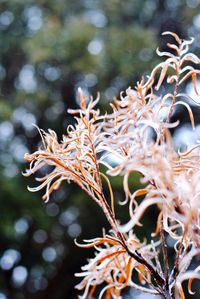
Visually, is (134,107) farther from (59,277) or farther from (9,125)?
(59,277)

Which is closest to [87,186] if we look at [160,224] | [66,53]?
[160,224]

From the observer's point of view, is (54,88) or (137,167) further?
(54,88)

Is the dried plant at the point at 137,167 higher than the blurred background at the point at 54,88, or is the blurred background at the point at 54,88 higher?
the blurred background at the point at 54,88

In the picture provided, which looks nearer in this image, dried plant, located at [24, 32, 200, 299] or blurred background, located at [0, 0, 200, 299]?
dried plant, located at [24, 32, 200, 299]

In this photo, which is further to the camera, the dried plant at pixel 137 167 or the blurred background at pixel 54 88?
the blurred background at pixel 54 88

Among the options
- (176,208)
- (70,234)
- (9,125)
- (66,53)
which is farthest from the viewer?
(70,234)

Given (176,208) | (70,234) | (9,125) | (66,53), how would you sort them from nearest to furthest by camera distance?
(176,208) → (66,53) → (9,125) → (70,234)

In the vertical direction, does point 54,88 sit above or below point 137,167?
above

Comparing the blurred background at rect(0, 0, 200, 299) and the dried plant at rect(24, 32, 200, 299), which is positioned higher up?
the blurred background at rect(0, 0, 200, 299)
